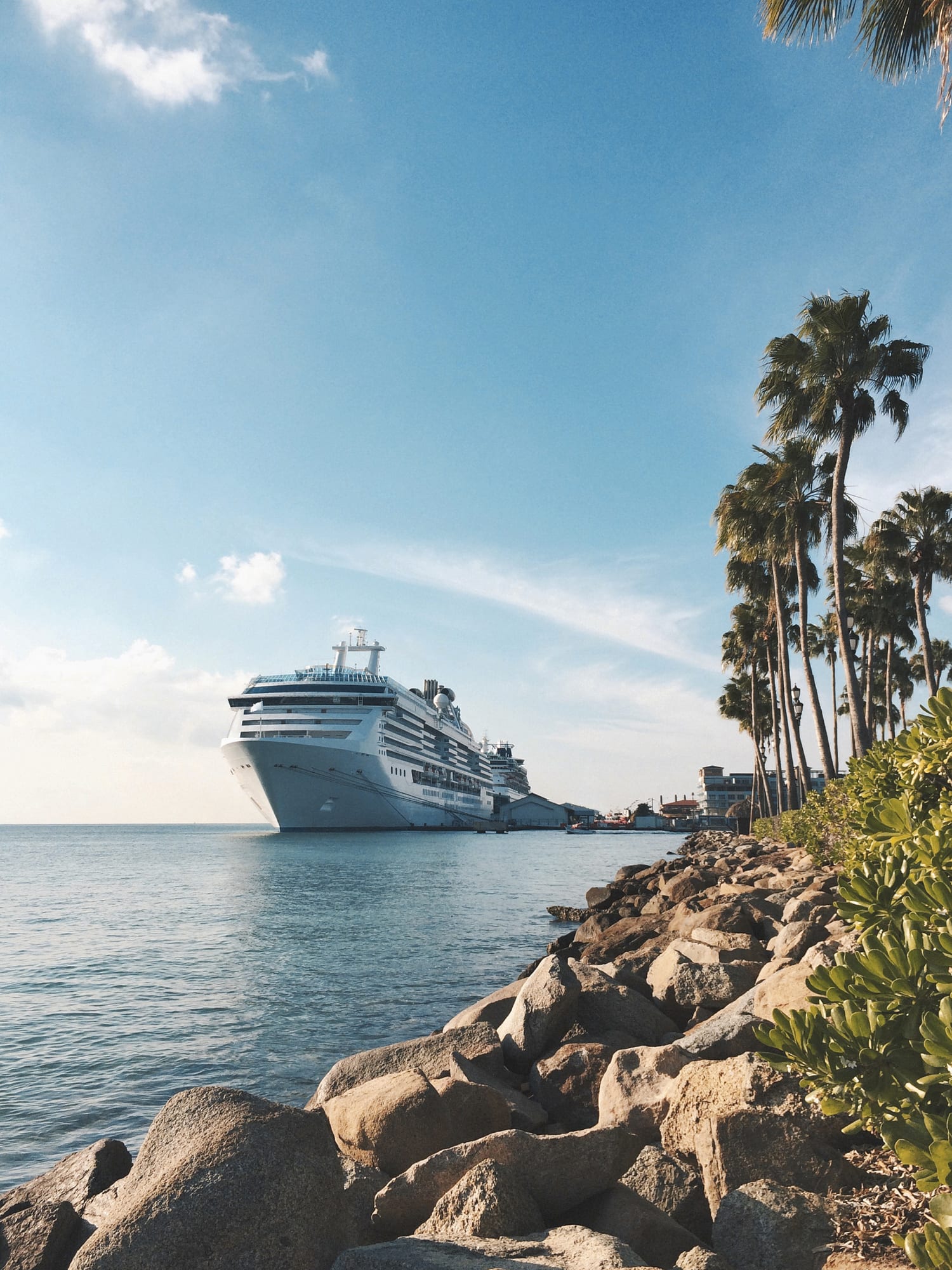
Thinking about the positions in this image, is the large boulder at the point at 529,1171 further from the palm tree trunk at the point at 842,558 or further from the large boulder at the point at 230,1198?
the palm tree trunk at the point at 842,558

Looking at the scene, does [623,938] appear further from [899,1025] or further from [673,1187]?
[899,1025]

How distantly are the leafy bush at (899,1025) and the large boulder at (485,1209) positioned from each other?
1.89 m

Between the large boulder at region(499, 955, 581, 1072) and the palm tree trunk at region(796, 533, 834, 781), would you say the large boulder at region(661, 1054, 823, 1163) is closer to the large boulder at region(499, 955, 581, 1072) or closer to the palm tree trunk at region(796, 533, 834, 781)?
the large boulder at region(499, 955, 581, 1072)

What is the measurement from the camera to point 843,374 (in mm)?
21297

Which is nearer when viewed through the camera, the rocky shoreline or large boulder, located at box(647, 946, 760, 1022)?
the rocky shoreline

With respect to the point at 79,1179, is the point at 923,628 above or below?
above

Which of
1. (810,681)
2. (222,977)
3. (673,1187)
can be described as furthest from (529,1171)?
(810,681)

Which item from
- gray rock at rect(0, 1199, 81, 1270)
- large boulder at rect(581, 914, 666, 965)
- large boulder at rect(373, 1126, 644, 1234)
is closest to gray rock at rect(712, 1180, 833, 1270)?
large boulder at rect(373, 1126, 644, 1234)

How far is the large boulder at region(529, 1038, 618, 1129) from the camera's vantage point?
6590 millimetres

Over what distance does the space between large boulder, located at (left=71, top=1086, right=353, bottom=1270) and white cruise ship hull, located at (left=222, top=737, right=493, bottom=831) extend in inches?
2621

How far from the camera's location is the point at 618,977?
9398 mm

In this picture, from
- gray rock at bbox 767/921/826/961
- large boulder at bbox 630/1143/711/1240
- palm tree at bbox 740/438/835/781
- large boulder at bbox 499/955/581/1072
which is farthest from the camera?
palm tree at bbox 740/438/835/781

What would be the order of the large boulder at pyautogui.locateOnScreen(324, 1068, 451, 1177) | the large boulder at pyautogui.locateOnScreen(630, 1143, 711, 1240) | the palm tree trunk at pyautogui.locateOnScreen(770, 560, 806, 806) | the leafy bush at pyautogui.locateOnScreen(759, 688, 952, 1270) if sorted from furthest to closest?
the palm tree trunk at pyautogui.locateOnScreen(770, 560, 806, 806), the large boulder at pyautogui.locateOnScreen(324, 1068, 451, 1177), the large boulder at pyautogui.locateOnScreen(630, 1143, 711, 1240), the leafy bush at pyautogui.locateOnScreen(759, 688, 952, 1270)

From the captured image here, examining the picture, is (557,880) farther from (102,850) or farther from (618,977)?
(102,850)
